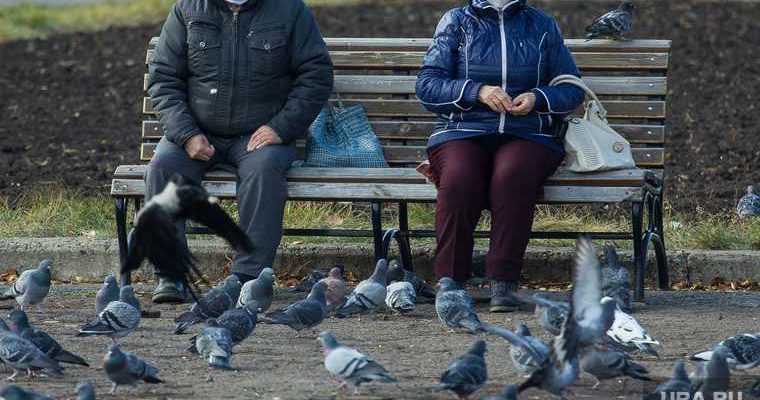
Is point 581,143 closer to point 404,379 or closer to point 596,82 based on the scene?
point 596,82

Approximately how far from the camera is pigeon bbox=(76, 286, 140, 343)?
676 centimetres

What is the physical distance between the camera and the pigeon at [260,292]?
738cm

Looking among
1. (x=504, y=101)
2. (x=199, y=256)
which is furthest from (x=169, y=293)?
(x=504, y=101)

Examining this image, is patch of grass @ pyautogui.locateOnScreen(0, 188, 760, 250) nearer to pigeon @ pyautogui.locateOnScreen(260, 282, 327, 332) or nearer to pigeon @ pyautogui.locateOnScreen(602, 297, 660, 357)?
pigeon @ pyautogui.locateOnScreen(260, 282, 327, 332)

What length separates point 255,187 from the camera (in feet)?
25.6

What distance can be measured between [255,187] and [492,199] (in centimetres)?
122

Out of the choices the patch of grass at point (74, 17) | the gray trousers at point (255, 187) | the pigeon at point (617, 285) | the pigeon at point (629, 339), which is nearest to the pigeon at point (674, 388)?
the pigeon at point (629, 339)

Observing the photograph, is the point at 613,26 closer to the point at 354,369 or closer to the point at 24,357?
the point at 354,369

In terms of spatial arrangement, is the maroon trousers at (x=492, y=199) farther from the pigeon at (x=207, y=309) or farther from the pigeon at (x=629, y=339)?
the pigeon at (x=629, y=339)

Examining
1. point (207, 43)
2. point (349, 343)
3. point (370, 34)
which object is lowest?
point (349, 343)

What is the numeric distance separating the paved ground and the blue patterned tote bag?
825 mm

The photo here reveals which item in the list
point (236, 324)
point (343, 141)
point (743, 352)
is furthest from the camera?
point (343, 141)

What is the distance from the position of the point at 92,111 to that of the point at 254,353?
6875 mm

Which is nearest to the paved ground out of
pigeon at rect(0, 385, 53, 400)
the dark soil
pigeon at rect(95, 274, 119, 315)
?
pigeon at rect(95, 274, 119, 315)
